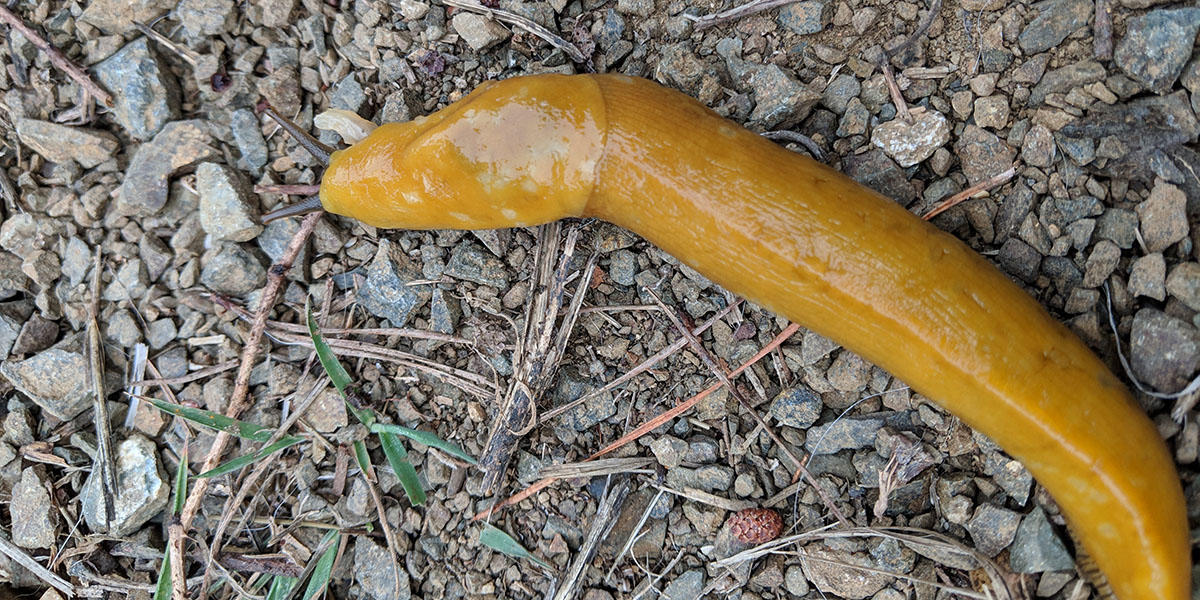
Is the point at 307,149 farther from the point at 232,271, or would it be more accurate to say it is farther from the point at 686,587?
the point at 686,587

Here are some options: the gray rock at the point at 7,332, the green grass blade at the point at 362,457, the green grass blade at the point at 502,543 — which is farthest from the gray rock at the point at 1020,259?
the gray rock at the point at 7,332

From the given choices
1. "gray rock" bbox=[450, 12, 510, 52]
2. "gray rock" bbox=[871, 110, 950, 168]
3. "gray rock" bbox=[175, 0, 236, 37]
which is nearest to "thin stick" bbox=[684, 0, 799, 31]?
"gray rock" bbox=[871, 110, 950, 168]

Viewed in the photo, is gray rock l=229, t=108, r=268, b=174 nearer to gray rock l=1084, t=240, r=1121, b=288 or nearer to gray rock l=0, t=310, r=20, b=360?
gray rock l=0, t=310, r=20, b=360

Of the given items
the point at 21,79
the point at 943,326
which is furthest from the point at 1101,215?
the point at 21,79

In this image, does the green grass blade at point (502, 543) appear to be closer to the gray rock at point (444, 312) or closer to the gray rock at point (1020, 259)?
the gray rock at point (444, 312)

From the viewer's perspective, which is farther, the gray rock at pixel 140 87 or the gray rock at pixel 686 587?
the gray rock at pixel 140 87

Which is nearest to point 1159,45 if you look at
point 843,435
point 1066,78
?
point 1066,78
